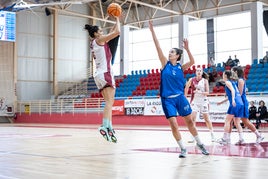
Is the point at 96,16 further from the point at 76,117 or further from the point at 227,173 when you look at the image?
the point at 227,173

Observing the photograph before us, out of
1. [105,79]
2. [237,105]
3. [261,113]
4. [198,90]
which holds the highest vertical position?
[105,79]

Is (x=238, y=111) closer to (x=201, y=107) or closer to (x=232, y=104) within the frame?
(x=232, y=104)

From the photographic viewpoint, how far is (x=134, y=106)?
23906 mm

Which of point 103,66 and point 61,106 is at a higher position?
point 103,66

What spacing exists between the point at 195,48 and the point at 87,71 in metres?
9.54

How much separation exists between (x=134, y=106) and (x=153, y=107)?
4.82ft

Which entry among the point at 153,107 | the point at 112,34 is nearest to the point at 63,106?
the point at 153,107

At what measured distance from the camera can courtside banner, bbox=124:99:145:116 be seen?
2347 centimetres

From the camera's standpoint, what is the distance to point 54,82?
1282 inches

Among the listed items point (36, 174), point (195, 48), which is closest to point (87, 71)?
point (195, 48)

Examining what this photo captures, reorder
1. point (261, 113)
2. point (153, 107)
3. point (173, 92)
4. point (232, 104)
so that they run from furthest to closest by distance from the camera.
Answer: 1. point (153, 107)
2. point (261, 113)
3. point (232, 104)
4. point (173, 92)

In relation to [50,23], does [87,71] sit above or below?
below

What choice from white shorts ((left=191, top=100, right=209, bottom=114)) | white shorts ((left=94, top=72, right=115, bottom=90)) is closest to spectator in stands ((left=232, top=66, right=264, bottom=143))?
white shorts ((left=191, top=100, right=209, bottom=114))

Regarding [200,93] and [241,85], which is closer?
[241,85]
